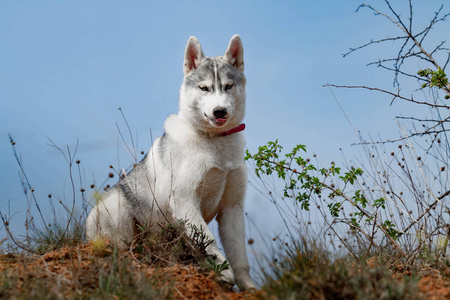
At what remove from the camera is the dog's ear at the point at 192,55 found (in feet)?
18.4

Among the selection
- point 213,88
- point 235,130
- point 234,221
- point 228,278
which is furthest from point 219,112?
point 228,278

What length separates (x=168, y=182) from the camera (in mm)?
5488

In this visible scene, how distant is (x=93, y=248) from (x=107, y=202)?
148 cm

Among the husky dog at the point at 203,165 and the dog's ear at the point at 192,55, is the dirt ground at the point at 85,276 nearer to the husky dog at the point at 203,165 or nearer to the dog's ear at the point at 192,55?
the husky dog at the point at 203,165

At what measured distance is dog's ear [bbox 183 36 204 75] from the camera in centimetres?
560

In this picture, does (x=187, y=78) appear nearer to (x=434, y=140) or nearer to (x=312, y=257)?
(x=312, y=257)

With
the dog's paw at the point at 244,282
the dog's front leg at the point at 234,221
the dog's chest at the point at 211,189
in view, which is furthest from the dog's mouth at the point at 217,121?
the dog's paw at the point at 244,282

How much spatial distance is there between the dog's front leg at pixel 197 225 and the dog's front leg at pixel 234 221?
46 cm

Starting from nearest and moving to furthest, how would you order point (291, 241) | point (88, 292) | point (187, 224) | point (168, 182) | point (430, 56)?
point (88, 292)
point (291, 241)
point (187, 224)
point (168, 182)
point (430, 56)

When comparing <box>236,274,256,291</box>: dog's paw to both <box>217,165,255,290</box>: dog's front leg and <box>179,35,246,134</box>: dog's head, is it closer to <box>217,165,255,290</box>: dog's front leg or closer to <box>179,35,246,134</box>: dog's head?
<box>217,165,255,290</box>: dog's front leg

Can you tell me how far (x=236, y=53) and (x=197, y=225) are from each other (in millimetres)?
2246

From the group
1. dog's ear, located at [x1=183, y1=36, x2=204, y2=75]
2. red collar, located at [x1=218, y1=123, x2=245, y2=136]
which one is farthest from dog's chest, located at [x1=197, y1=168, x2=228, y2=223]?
dog's ear, located at [x1=183, y1=36, x2=204, y2=75]

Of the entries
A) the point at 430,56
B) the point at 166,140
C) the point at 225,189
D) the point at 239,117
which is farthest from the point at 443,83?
the point at 166,140

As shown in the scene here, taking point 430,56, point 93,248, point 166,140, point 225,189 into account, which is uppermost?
point 430,56
